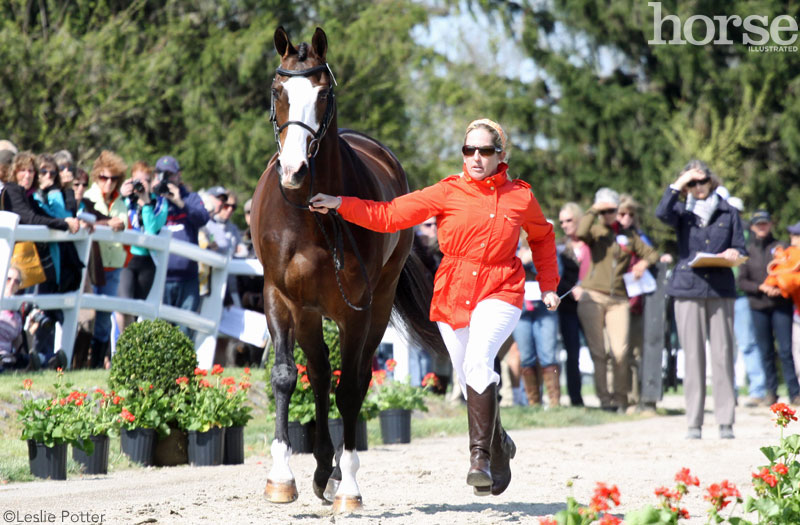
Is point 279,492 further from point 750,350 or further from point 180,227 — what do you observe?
point 750,350

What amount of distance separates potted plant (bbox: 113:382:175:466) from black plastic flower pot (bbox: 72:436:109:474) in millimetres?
355

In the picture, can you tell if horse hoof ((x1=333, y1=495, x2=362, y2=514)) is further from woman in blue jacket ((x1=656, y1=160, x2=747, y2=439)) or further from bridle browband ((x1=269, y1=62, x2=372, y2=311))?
woman in blue jacket ((x1=656, y1=160, x2=747, y2=439))

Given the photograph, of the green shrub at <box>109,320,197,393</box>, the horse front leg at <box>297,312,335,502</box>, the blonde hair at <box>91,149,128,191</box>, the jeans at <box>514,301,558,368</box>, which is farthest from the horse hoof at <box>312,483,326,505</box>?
the jeans at <box>514,301,558,368</box>

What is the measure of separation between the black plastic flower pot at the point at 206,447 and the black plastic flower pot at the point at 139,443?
0.31 metres

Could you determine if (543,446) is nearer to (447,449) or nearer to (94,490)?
(447,449)

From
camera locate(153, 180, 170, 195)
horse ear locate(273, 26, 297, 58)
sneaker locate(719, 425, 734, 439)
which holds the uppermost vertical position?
camera locate(153, 180, 170, 195)

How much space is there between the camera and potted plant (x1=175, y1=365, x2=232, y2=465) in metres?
8.15

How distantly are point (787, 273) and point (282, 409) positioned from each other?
9.37 metres

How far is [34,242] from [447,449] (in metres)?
3.88

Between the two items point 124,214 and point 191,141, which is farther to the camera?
point 191,141

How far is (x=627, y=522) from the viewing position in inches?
149

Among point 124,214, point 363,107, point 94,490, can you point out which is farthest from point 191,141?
point 94,490

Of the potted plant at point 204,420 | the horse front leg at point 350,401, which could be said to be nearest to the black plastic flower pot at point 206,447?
the potted plant at point 204,420
